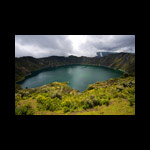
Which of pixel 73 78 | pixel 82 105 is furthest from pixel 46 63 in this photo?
pixel 82 105

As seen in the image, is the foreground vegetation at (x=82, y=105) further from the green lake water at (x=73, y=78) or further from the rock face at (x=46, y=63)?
the rock face at (x=46, y=63)

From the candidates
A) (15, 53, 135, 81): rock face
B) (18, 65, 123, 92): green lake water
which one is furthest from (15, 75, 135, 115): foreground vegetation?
(15, 53, 135, 81): rock face

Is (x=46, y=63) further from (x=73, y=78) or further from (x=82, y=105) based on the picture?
(x=82, y=105)

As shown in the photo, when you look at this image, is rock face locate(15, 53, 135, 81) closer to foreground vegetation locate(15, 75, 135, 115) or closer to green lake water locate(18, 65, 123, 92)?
green lake water locate(18, 65, 123, 92)

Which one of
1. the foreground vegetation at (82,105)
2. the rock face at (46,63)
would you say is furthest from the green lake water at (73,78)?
the foreground vegetation at (82,105)

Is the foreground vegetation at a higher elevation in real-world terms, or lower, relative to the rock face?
lower

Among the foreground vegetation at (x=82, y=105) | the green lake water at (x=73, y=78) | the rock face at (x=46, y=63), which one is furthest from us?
the rock face at (x=46, y=63)
